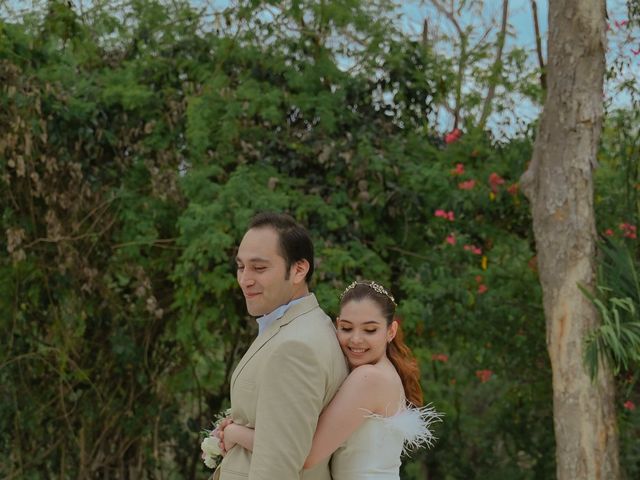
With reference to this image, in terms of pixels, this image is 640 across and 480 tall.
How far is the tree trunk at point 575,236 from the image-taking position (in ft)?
17.5

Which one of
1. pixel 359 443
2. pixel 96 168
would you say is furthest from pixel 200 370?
pixel 359 443

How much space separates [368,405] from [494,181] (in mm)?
4037

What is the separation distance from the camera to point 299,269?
2297 mm

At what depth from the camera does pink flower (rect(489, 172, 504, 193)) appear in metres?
6.12

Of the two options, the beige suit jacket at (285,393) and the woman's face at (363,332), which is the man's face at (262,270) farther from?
the woman's face at (363,332)

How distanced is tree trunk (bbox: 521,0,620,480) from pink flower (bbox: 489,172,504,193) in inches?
26.2

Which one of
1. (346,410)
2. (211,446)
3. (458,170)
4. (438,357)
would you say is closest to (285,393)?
(346,410)

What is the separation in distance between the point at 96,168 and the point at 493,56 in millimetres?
2647

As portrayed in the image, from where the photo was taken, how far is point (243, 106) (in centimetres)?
604

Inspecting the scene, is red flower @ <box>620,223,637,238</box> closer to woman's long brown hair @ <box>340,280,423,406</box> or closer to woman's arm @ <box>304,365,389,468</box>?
woman's long brown hair @ <box>340,280,423,406</box>

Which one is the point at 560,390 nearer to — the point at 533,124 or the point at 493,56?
the point at 533,124

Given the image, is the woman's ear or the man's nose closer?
the man's nose

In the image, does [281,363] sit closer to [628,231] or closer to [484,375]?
[628,231]

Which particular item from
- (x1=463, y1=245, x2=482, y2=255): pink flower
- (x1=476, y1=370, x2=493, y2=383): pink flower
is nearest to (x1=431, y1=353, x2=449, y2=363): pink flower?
(x1=476, y1=370, x2=493, y2=383): pink flower
